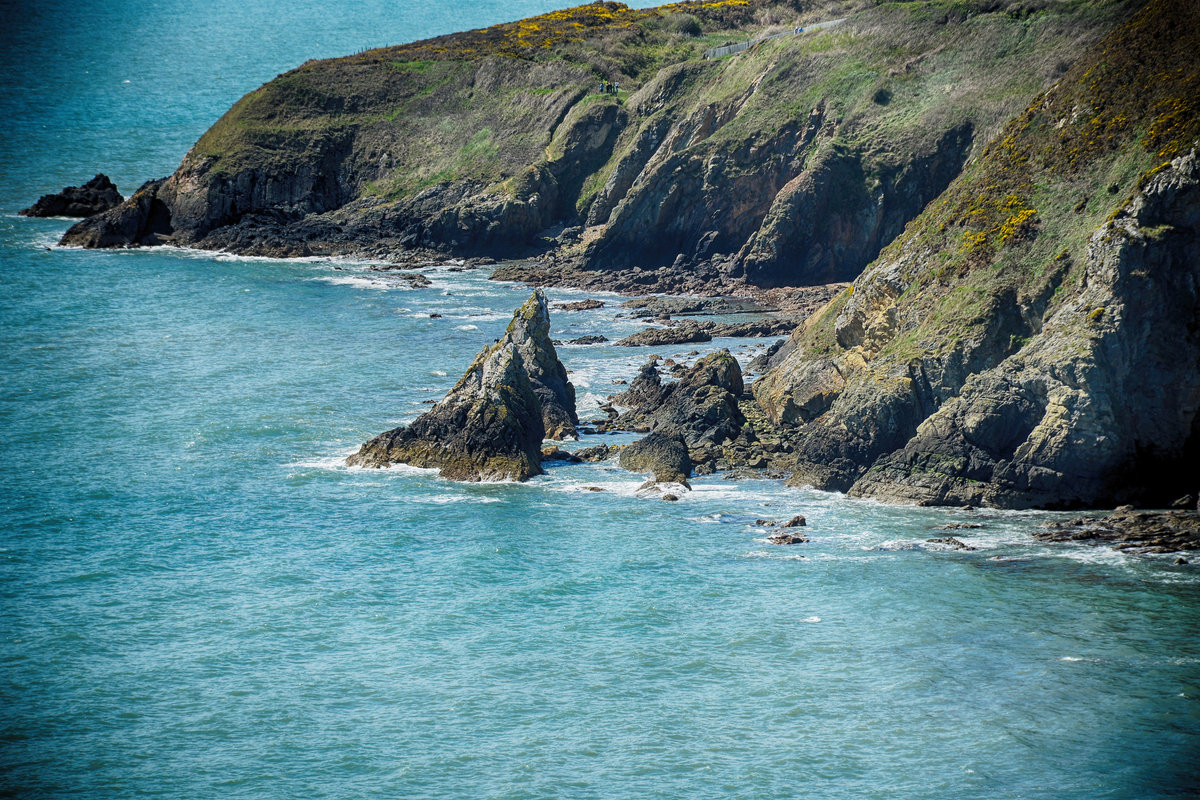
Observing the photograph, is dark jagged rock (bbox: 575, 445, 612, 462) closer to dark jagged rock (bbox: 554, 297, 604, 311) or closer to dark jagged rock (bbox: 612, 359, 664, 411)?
dark jagged rock (bbox: 612, 359, 664, 411)

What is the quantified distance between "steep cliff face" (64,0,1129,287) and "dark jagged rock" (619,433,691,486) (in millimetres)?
40765

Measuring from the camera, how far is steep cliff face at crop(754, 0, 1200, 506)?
33.6 metres

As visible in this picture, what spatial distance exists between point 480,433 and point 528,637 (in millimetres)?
14549

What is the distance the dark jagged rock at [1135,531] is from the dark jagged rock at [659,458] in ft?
43.3

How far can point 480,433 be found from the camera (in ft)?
138

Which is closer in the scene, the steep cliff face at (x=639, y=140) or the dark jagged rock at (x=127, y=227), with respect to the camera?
the steep cliff face at (x=639, y=140)

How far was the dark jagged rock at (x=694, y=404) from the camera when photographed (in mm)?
43969

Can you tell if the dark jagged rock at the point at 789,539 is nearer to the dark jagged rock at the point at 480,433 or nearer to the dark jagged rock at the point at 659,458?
the dark jagged rock at the point at 659,458

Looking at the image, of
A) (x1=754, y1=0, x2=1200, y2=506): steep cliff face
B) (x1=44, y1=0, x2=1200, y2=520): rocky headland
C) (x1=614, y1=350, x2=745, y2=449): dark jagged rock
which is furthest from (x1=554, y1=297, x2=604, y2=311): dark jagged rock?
(x1=754, y1=0, x2=1200, y2=506): steep cliff face

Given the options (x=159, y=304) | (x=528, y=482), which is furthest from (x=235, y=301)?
(x=528, y=482)

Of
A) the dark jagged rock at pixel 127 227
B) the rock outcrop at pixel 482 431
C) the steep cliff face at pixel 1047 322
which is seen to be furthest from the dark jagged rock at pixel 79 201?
the steep cliff face at pixel 1047 322

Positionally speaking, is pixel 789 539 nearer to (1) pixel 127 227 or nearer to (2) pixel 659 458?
(2) pixel 659 458

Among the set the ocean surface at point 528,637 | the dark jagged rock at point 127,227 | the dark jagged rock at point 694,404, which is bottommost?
the ocean surface at point 528,637

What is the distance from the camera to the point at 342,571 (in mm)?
33281
